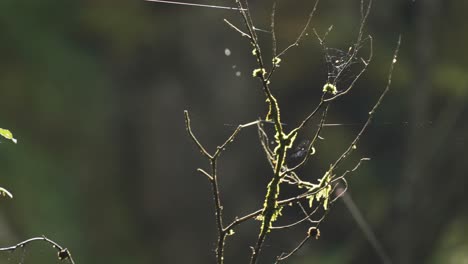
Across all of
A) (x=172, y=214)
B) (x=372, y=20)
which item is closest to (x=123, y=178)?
(x=172, y=214)

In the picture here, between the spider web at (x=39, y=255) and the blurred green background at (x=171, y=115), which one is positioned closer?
the spider web at (x=39, y=255)

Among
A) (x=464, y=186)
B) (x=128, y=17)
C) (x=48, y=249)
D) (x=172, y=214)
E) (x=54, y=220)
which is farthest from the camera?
(x=128, y=17)

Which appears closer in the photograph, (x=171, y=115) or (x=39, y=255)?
(x=39, y=255)

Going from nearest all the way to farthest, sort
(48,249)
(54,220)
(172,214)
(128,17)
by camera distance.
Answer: (48,249)
(54,220)
(172,214)
(128,17)

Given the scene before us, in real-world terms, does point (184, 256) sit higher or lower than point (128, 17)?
lower

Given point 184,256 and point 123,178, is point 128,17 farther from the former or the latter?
point 184,256

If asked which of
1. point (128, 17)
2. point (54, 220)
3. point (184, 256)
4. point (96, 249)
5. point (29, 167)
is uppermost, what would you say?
point (128, 17)

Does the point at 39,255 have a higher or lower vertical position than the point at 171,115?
lower

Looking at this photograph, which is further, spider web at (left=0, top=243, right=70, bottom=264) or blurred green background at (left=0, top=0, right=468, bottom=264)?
blurred green background at (left=0, top=0, right=468, bottom=264)
